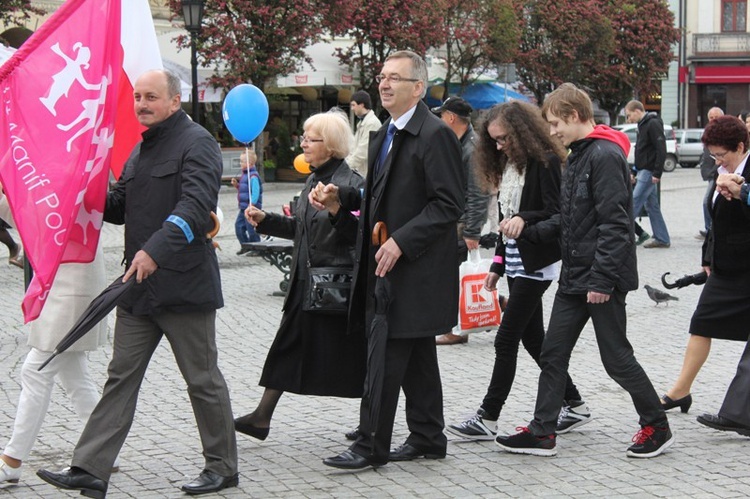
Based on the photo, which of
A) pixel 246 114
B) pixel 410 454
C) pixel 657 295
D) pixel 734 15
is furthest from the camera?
pixel 734 15

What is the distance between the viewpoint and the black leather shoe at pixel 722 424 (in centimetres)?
615

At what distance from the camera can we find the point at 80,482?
4.89m

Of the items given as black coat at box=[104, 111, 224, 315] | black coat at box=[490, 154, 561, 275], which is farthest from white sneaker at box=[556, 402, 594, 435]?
black coat at box=[104, 111, 224, 315]

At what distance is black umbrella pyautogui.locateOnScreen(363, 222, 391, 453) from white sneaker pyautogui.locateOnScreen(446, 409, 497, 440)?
2.91ft

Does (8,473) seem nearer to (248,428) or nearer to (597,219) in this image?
(248,428)

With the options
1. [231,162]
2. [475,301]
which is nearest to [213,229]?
[475,301]

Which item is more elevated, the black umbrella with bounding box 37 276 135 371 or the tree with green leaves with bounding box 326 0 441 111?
the tree with green leaves with bounding box 326 0 441 111

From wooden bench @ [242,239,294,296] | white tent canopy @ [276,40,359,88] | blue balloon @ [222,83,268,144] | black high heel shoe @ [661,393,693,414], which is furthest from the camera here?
white tent canopy @ [276,40,359,88]

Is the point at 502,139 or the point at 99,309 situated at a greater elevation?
the point at 502,139

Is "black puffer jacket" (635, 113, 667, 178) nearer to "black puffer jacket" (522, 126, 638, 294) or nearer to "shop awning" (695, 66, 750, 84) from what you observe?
"black puffer jacket" (522, 126, 638, 294)

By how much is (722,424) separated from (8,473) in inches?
139

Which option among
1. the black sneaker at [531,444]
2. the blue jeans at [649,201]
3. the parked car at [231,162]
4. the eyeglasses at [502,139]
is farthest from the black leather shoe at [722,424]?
the parked car at [231,162]

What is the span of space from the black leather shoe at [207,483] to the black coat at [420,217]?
38.6 inches

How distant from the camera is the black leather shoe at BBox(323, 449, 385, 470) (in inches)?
217
